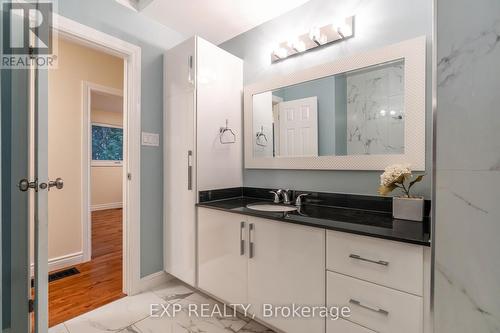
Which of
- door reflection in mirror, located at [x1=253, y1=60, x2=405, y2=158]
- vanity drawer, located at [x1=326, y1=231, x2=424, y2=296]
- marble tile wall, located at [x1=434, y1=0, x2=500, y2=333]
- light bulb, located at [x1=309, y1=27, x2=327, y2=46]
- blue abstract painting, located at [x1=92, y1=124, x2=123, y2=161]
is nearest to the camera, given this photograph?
marble tile wall, located at [x1=434, y1=0, x2=500, y2=333]

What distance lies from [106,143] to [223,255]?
5.11m

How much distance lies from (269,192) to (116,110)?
5.07 meters

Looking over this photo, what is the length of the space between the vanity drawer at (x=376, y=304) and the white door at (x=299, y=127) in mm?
951

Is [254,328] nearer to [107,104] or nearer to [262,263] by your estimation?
[262,263]

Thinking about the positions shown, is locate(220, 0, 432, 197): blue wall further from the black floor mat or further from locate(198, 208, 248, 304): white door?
the black floor mat

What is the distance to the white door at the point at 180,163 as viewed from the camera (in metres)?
1.93

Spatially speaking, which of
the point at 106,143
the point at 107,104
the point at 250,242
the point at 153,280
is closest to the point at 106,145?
the point at 106,143

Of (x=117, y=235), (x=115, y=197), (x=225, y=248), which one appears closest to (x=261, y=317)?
(x=225, y=248)

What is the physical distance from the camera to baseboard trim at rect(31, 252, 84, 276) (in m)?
2.44

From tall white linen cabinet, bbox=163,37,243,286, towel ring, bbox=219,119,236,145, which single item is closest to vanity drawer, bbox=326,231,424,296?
tall white linen cabinet, bbox=163,37,243,286

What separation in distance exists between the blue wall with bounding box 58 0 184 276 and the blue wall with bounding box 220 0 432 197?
2.36 ft

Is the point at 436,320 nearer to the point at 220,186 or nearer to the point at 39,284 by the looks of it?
the point at 220,186

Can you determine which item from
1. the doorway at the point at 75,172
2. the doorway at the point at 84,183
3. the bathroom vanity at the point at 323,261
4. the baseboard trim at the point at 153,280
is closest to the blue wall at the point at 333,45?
the bathroom vanity at the point at 323,261

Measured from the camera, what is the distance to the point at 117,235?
365 centimetres
